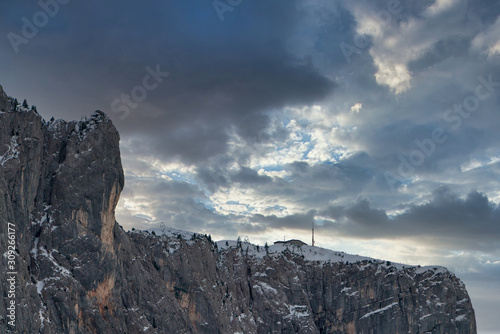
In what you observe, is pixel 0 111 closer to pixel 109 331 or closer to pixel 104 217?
pixel 104 217

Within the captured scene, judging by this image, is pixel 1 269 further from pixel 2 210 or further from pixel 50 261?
pixel 50 261

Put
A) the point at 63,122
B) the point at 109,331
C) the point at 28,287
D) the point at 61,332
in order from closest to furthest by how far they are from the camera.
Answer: the point at 28,287
the point at 61,332
the point at 109,331
the point at 63,122

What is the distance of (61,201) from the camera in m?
182

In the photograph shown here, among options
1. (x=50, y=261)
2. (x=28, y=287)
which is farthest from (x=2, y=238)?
(x=50, y=261)

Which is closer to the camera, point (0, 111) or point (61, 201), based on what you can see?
point (0, 111)

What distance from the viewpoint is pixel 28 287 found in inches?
6019

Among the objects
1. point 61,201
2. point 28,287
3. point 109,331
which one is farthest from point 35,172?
point 109,331

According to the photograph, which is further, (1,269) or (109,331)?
(109,331)

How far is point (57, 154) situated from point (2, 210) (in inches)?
1866

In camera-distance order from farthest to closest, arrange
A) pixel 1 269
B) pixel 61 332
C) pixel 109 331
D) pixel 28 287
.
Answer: pixel 109 331, pixel 61 332, pixel 28 287, pixel 1 269

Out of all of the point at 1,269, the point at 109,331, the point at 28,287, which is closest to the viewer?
Answer: the point at 1,269

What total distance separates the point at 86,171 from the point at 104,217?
1523 cm

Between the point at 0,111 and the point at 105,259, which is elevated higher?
the point at 0,111

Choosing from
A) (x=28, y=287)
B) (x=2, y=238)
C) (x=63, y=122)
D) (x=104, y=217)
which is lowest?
(x=28, y=287)
